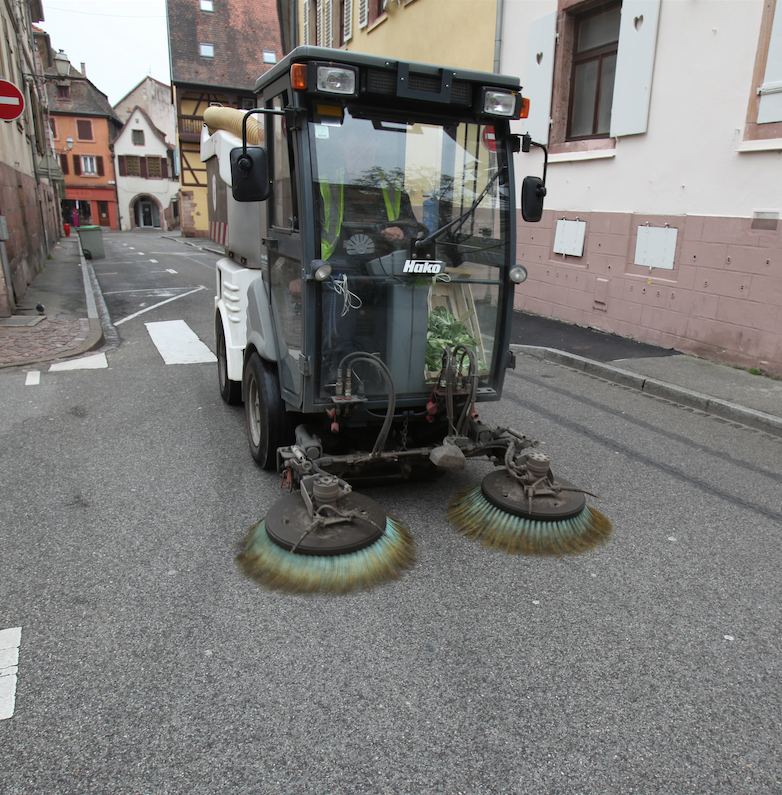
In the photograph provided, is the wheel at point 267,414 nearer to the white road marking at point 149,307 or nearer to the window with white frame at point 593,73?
the white road marking at point 149,307

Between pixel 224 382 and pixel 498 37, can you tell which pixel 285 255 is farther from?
pixel 498 37

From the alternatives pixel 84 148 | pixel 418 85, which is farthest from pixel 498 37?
pixel 84 148

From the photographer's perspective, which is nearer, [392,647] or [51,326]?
[392,647]

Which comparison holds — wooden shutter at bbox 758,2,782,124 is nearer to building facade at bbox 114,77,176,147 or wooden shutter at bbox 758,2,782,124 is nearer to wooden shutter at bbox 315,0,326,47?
wooden shutter at bbox 315,0,326,47

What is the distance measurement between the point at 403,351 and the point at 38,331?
25.8ft

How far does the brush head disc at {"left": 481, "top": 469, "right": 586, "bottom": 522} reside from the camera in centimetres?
382

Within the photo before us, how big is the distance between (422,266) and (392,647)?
7.15 feet

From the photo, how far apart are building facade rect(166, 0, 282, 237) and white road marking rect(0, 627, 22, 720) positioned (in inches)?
1580

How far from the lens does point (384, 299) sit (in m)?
3.95

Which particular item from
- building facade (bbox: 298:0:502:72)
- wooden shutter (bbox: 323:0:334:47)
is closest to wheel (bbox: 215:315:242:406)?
building facade (bbox: 298:0:502:72)

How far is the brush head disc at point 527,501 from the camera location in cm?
382

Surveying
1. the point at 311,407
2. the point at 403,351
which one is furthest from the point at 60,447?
the point at 403,351

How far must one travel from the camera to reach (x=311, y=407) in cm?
401

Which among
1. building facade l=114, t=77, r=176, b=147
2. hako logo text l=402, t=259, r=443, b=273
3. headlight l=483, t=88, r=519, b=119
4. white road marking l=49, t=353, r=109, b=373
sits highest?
building facade l=114, t=77, r=176, b=147
